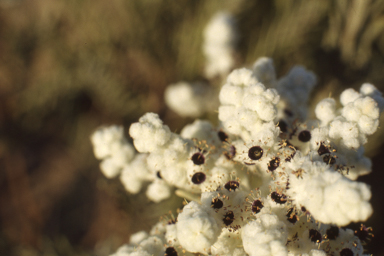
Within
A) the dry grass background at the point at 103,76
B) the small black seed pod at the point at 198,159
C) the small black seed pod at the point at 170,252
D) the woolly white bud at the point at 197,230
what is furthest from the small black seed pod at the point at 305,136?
the dry grass background at the point at 103,76

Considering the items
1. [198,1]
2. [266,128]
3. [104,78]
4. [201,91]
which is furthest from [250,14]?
[266,128]

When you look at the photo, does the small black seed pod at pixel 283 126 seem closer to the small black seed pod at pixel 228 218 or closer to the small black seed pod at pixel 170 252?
the small black seed pod at pixel 228 218

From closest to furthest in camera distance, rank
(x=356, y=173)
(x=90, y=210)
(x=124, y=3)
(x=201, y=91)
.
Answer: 1. (x=356, y=173)
2. (x=201, y=91)
3. (x=124, y=3)
4. (x=90, y=210)

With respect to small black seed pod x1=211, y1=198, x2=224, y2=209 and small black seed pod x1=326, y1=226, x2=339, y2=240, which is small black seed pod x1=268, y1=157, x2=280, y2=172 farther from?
small black seed pod x1=326, y1=226, x2=339, y2=240

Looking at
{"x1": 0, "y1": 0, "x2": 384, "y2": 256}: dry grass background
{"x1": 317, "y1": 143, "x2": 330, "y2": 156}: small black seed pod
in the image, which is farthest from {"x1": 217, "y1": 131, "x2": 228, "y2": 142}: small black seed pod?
{"x1": 0, "y1": 0, "x2": 384, "y2": 256}: dry grass background

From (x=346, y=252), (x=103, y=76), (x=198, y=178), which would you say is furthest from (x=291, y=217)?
(x=103, y=76)

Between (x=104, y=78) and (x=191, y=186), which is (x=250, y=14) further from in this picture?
(x=191, y=186)
